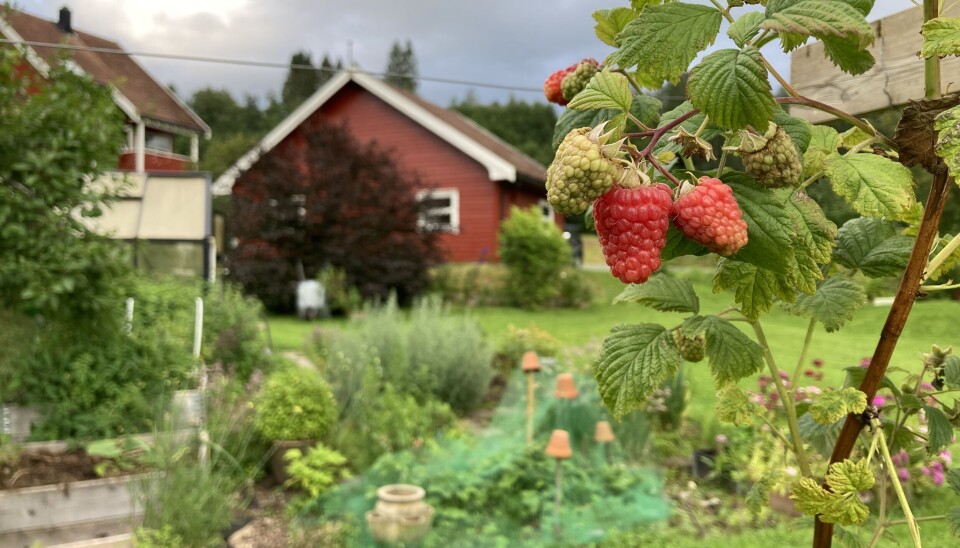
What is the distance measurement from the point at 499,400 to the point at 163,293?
282 centimetres

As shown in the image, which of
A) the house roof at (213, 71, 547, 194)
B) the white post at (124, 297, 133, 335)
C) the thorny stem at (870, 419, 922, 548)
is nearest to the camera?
the thorny stem at (870, 419, 922, 548)

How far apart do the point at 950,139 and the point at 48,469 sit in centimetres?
403

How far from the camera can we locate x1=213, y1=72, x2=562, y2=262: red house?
626 inches

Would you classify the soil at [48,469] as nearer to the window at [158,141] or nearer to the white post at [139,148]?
the white post at [139,148]

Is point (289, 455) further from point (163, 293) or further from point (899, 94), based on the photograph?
point (899, 94)

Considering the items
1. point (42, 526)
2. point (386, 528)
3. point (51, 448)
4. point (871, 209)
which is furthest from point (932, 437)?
point (51, 448)

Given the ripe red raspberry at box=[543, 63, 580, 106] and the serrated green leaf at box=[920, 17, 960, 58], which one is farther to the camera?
the ripe red raspberry at box=[543, 63, 580, 106]

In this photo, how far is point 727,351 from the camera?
95cm

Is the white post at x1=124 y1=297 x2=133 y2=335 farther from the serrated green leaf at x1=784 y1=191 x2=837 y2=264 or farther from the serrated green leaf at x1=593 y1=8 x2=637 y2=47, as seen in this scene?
the serrated green leaf at x1=784 y1=191 x2=837 y2=264

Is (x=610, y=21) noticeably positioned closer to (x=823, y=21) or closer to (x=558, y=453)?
(x=823, y=21)

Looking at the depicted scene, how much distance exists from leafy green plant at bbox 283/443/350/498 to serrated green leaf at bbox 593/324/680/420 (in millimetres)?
3023

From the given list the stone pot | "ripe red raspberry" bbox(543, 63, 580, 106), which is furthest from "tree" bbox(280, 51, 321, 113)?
"ripe red raspberry" bbox(543, 63, 580, 106)

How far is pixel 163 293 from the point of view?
5.66 metres

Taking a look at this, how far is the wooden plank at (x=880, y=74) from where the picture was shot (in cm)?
139
